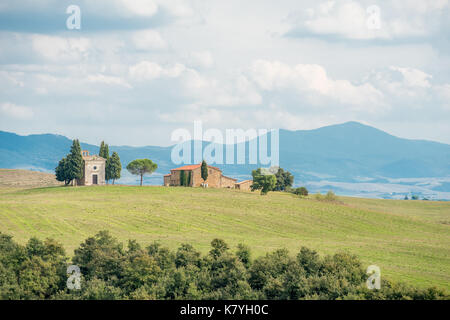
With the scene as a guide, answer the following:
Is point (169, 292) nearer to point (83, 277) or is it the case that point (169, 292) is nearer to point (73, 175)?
point (83, 277)

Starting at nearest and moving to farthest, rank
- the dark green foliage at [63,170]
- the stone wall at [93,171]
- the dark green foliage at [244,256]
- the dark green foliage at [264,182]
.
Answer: the dark green foliage at [244,256] < the dark green foliage at [63,170] < the stone wall at [93,171] < the dark green foliage at [264,182]

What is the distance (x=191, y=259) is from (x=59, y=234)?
27560 millimetres

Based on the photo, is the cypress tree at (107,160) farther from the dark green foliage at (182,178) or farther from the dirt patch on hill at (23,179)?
the dirt patch on hill at (23,179)

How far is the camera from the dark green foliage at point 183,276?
118 ft

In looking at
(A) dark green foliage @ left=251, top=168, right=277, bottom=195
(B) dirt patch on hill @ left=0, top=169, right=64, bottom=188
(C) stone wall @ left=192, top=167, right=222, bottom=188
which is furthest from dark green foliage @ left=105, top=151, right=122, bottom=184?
(A) dark green foliage @ left=251, top=168, right=277, bottom=195

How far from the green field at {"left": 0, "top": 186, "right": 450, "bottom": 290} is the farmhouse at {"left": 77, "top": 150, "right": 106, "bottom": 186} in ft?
27.2

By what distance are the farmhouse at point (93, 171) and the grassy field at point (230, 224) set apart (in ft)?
30.6

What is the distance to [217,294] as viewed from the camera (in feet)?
120

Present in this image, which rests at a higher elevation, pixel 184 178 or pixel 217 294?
pixel 184 178

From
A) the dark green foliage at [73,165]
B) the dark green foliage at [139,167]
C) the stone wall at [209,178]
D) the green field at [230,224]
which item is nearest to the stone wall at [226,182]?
the stone wall at [209,178]

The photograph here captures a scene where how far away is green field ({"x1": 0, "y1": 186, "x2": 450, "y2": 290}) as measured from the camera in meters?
59.4

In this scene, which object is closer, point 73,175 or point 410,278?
point 410,278

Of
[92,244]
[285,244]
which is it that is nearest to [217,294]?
[92,244]
